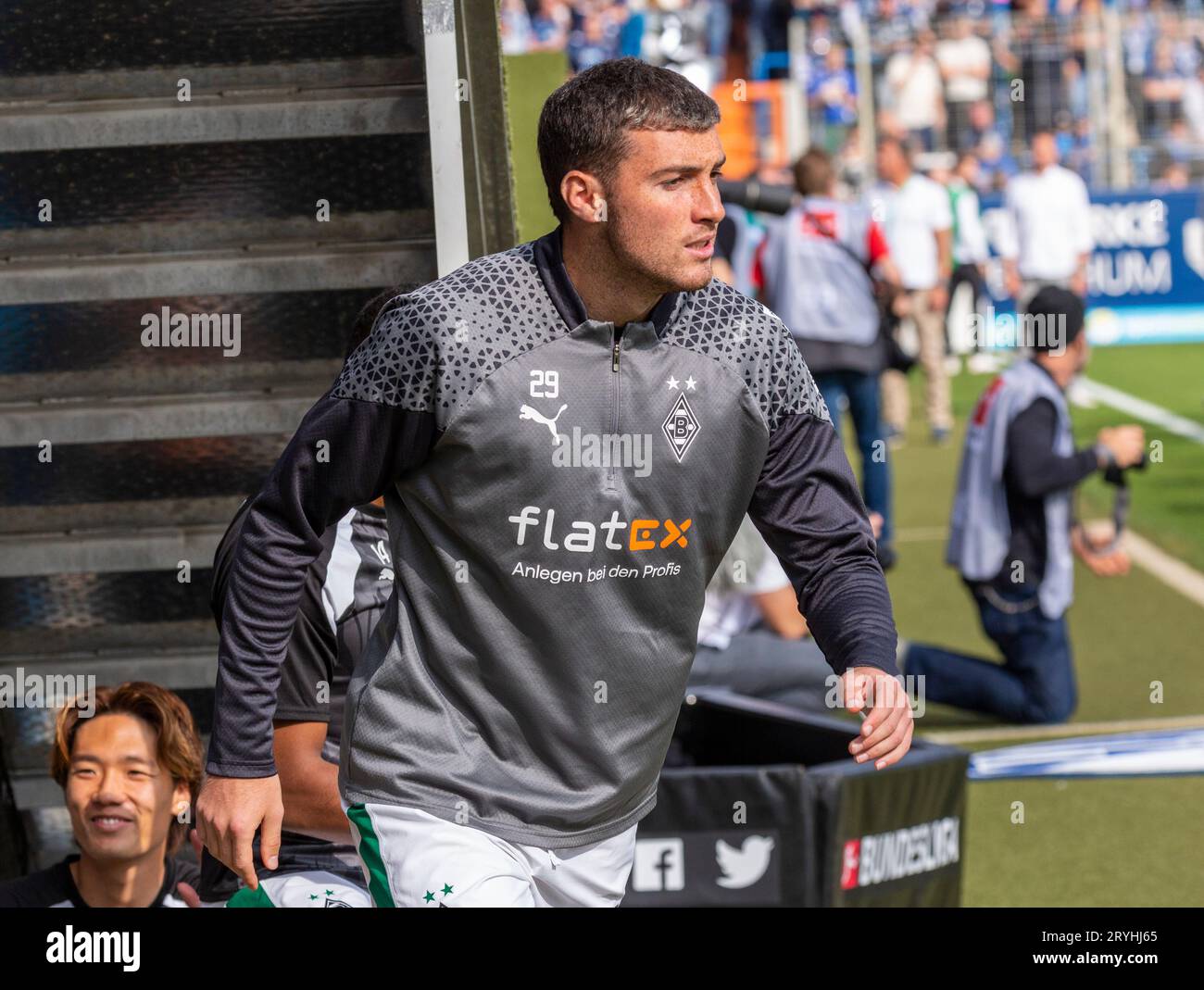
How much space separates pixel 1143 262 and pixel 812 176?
1337 cm

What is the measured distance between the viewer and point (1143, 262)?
79.3ft

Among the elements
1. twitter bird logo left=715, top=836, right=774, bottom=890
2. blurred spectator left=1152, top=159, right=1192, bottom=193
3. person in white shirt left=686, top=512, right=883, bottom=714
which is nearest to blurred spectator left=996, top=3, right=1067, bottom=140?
blurred spectator left=1152, top=159, right=1192, bottom=193

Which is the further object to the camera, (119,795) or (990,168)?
(990,168)

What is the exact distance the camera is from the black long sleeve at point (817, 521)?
11.7ft

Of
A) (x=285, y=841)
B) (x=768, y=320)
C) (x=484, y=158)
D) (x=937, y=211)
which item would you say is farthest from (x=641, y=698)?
(x=937, y=211)

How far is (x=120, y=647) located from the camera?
217 inches

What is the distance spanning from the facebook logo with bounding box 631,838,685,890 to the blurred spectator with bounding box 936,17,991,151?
21160 mm

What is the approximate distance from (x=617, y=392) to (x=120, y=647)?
8.46ft

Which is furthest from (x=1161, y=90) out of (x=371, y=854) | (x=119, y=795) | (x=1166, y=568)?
(x=371, y=854)

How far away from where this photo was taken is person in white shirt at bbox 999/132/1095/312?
19.3 metres

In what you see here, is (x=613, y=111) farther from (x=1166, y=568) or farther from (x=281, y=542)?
(x=1166, y=568)

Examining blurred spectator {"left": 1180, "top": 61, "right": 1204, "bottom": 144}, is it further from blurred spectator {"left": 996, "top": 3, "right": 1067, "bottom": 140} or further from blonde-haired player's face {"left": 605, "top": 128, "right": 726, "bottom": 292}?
blonde-haired player's face {"left": 605, "top": 128, "right": 726, "bottom": 292}
